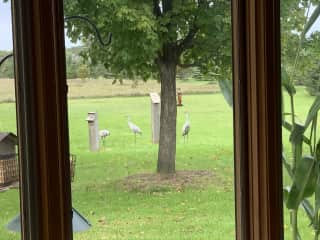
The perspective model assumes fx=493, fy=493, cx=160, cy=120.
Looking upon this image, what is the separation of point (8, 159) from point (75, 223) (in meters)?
0.27

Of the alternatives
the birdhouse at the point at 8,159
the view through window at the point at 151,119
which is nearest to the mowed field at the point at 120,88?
the view through window at the point at 151,119

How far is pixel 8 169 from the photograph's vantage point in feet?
4.49

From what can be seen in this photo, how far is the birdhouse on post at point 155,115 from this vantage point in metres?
1.53

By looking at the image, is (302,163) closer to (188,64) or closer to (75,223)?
(188,64)

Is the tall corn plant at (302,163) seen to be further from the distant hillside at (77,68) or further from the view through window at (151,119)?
the distant hillside at (77,68)

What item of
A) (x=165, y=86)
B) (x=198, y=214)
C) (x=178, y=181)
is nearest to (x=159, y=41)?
(x=165, y=86)


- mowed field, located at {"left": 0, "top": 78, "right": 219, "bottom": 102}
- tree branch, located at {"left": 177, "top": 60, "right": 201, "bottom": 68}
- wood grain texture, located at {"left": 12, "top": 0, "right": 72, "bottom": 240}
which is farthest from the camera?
tree branch, located at {"left": 177, "top": 60, "right": 201, "bottom": 68}

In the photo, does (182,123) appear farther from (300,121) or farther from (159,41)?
(300,121)

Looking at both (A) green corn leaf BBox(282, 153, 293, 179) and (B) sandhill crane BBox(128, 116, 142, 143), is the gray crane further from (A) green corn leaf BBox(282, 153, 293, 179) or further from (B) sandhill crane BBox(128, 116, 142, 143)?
(A) green corn leaf BBox(282, 153, 293, 179)

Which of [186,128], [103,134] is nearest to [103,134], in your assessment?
[103,134]

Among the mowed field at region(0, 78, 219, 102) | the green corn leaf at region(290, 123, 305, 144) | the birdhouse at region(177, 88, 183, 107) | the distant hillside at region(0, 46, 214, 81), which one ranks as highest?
the distant hillside at region(0, 46, 214, 81)

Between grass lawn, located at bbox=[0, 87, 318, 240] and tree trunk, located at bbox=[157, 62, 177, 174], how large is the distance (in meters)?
0.02

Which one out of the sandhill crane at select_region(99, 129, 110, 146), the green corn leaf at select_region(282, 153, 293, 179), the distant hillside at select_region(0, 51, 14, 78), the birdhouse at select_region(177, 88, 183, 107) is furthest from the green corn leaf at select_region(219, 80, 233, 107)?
the distant hillside at select_region(0, 51, 14, 78)

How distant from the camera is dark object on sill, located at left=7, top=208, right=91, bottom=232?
4.46ft
